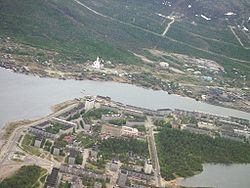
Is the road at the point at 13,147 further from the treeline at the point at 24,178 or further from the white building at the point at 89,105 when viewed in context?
the white building at the point at 89,105

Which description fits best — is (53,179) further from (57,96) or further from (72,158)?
Answer: (57,96)

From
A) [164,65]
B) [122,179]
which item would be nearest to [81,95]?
[122,179]

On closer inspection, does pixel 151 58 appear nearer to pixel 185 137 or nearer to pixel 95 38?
pixel 95 38

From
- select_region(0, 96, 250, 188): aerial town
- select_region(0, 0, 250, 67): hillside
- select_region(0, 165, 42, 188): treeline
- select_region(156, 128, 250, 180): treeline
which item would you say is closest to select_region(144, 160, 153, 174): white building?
select_region(0, 96, 250, 188): aerial town

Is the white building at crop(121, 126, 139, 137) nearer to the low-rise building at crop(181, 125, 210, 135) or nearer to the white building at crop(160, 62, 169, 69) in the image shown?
the low-rise building at crop(181, 125, 210, 135)

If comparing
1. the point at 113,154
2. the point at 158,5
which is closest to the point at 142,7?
the point at 158,5

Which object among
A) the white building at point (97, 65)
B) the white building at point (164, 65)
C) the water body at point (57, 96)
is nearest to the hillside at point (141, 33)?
the white building at point (164, 65)
